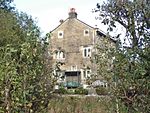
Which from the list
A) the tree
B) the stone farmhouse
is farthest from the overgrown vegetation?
the stone farmhouse

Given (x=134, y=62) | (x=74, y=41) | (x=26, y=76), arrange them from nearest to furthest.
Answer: (x=26, y=76) < (x=134, y=62) < (x=74, y=41)

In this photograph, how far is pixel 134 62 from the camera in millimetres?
6230

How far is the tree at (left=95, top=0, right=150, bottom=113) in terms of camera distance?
19.9 feet

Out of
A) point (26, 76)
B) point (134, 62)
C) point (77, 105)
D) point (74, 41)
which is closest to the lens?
point (26, 76)

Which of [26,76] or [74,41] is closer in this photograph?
[26,76]

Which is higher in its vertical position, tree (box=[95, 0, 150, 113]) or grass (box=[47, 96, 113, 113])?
tree (box=[95, 0, 150, 113])

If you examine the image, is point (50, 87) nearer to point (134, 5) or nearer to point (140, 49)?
point (140, 49)

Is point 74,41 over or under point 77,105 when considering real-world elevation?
over

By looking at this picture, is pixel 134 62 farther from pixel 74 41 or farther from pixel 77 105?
pixel 74 41

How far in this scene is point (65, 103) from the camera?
49.6 ft

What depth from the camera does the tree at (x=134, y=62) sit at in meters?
6.07

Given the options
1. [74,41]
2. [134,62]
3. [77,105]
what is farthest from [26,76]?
[74,41]

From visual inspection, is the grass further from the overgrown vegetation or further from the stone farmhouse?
the stone farmhouse

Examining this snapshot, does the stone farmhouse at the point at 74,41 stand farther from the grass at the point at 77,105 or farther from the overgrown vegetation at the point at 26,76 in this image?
the overgrown vegetation at the point at 26,76
